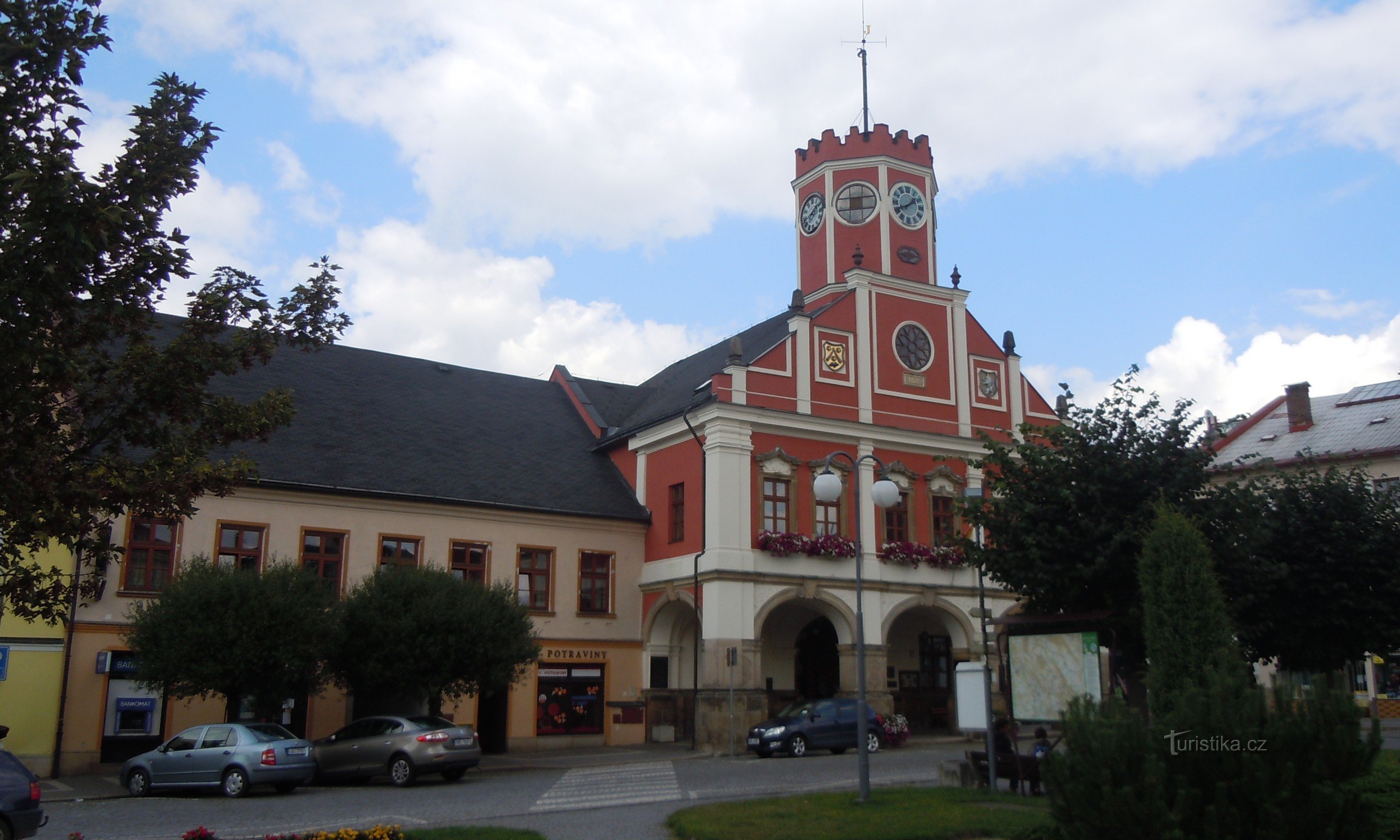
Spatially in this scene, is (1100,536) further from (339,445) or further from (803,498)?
(339,445)

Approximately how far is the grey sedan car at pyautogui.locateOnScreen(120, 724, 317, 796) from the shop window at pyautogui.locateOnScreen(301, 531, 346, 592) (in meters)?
7.85

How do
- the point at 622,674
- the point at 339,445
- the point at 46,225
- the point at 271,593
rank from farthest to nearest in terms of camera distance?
the point at 622,674, the point at 339,445, the point at 271,593, the point at 46,225

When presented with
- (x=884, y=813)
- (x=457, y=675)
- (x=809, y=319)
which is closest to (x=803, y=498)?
(x=809, y=319)

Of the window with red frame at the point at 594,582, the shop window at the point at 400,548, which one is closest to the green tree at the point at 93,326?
the shop window at the point at 400,548

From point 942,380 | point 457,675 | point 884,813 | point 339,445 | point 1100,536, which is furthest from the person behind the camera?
point 942,380

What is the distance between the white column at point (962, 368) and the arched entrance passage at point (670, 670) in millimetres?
10260

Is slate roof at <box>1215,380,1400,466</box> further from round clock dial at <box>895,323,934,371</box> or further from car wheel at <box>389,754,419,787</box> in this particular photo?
car wheel at <box>389,754,419,787</box>

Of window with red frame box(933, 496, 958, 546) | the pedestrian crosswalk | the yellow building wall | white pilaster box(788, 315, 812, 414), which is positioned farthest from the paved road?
white pilaster box(788, 315, 812, 414)

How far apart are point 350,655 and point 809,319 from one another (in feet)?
52.0

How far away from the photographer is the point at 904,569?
32844 millimetres

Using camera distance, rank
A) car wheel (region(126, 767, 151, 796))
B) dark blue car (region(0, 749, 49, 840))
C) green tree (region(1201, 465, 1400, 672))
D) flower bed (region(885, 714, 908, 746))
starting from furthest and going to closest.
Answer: flower bed (region(885, 714, 908, 746)) → green tree (region(1201, 465, 1400, 672)) → car wheel (region(126, 767, 151, 796)) → dark blue car (region(0, 749, 49, 840))

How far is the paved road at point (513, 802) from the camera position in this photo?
49.8 feet

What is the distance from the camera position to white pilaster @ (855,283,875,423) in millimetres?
33656

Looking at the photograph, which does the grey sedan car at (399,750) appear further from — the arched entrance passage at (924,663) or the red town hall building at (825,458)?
the arched entrance passage at (924,663)
